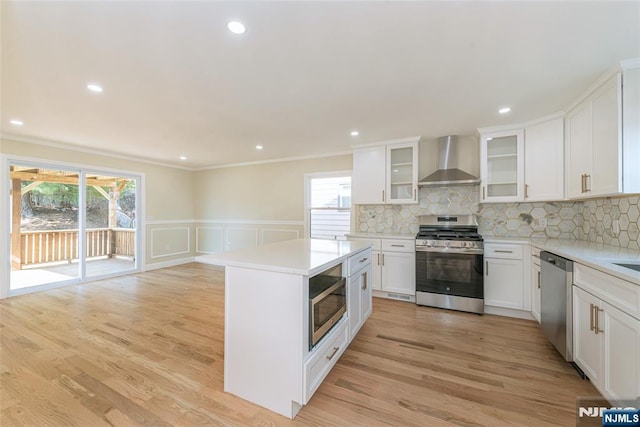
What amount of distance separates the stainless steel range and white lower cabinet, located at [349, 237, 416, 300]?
0.51 ft

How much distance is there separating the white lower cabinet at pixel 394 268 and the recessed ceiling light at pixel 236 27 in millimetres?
2866

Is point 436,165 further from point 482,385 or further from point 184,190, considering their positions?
point 184,190

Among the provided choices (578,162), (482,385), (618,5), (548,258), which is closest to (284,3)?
(618,5)

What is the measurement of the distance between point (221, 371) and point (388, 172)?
A: 3.36 m

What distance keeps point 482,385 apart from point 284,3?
2.84m

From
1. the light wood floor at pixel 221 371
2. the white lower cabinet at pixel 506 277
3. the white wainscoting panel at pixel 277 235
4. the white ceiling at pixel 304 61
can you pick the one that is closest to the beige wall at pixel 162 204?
the white ceiling at pixel 304 61

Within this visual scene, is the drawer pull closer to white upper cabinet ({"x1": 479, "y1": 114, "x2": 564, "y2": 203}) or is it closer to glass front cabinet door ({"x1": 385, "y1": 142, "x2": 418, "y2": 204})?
glass front cabinet door ({"x1": 385, "y1": 142, "x2": 418, "y2": 204})

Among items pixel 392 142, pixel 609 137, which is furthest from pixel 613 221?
pixel 392 142

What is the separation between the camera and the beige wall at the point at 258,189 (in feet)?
17.0

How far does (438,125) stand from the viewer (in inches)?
130

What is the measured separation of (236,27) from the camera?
5.10 ft

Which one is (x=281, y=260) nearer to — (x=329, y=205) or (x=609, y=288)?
(x=609, y=288)

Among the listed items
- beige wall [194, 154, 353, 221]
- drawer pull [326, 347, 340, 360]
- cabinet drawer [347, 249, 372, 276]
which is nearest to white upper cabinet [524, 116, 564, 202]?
cabinet drawer [347, 249, 372, 276]

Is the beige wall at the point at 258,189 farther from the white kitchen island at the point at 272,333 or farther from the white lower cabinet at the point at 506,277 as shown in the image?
the white kitchen island at the point at 272,333
